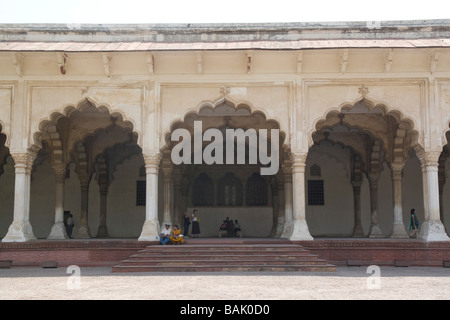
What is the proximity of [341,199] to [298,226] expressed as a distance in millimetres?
7613

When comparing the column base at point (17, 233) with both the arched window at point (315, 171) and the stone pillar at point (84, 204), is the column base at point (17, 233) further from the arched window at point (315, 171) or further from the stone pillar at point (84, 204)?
the arched window at point (315, 171)

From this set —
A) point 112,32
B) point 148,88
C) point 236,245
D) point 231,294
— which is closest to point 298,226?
point 236,245

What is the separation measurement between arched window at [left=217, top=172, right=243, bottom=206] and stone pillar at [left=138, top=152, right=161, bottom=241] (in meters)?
7.23

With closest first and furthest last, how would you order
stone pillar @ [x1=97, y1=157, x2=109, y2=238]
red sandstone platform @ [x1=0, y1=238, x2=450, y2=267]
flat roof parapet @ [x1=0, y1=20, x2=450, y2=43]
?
1. red sandstone platform @ [x1=0, y1=238, x2=450, y2=267]
2. flat roof parapet @ [x1=0, y1=20, x2=450, y2=43]
3. stone pillar @ [x1=97, y1=157, x2=109, y2=238]

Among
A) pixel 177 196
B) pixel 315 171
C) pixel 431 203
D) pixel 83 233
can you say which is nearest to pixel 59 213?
pixel 83 233

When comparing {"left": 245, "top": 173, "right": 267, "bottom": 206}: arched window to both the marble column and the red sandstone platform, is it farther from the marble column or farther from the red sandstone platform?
the red sandstone platform

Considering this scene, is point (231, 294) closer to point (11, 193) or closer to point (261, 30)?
point (261, 30)

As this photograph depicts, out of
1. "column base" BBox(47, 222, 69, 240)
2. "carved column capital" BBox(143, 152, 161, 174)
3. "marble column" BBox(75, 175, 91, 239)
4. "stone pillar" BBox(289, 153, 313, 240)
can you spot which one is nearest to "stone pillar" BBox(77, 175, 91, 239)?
"marble column" BBox(75, 175, 91, 239)

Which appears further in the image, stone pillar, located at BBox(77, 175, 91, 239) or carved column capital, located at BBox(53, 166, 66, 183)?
stone pillar, located at BBox(77, 175, 91, 239)

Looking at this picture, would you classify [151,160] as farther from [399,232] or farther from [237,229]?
[399,232]

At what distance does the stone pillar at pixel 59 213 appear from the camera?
16.1 metres

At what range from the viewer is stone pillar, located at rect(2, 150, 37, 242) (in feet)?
43.5

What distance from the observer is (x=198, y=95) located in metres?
13.7

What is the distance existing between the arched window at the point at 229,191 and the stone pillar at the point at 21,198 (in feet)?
27.4
